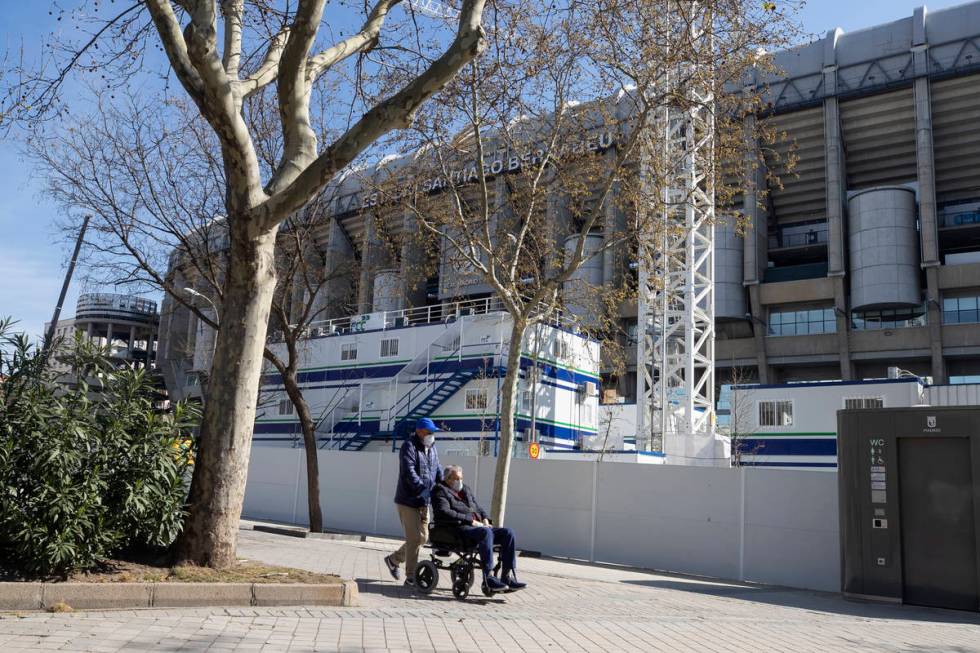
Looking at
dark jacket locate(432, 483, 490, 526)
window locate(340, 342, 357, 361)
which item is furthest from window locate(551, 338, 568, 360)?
dark jacket locate(432, 483, 490, 526)

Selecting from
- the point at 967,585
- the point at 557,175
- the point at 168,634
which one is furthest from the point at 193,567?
the point at 557,175

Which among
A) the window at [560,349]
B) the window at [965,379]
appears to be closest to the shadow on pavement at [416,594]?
the window at [560,349]

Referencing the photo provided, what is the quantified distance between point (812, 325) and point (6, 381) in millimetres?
48175

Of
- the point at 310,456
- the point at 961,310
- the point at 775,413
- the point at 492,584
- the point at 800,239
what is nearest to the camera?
the point at 492,584

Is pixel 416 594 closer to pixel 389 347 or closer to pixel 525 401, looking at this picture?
pixel 525 401

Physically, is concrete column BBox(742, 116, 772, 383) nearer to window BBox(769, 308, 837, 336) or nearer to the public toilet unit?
window BBox(769, 308, 837, 336)

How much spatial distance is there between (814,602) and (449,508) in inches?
213

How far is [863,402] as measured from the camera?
25.3m

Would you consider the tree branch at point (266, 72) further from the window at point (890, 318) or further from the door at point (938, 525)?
the window at point (890, 318)

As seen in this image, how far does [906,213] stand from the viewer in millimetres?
46406

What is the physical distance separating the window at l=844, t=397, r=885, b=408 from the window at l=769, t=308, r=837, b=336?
23.4 metres

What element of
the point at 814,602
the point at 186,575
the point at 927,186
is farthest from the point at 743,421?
the point at 186,575

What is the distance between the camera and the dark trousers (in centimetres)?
840

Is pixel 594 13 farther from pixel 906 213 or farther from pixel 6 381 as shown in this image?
pixel 906 213
